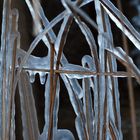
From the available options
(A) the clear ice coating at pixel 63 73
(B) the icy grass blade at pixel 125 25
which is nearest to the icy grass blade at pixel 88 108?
(A) the clear ice coating at pixel 63 73

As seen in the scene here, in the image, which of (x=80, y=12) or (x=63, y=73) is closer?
(x=80, y=12)

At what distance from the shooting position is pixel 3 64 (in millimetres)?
553

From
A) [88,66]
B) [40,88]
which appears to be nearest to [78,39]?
[40,88]

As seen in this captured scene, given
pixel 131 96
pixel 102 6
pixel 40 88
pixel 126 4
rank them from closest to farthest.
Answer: pixel 131 96
pixel 102 6
pixel 40 88
pixel 126 4

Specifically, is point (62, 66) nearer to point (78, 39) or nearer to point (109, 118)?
point (109, 118)

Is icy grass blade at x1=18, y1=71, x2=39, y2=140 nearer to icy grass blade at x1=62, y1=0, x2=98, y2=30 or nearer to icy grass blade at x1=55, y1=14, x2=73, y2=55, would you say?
icy grass blade at x1=55, y1=14, x2=73, y2=55

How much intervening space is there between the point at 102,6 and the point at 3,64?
0.43ft

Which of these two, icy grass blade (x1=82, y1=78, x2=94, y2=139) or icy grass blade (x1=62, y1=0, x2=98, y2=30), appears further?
icy grass blade (x1=82, y1=78, x2=94, y2=139)

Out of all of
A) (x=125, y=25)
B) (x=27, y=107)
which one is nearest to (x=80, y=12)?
(x=125, y=25)

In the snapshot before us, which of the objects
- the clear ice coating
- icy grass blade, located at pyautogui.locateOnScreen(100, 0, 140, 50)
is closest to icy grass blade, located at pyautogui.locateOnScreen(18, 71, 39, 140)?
the clear ice coating

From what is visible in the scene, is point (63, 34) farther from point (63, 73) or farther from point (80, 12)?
point (80, 12)

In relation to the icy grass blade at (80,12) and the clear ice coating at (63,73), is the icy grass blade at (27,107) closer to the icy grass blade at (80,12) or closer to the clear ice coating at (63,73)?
the clear ice coating at (63,73)

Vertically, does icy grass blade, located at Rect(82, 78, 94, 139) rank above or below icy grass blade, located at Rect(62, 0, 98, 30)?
below

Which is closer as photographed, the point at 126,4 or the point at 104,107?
the point at 104,107
